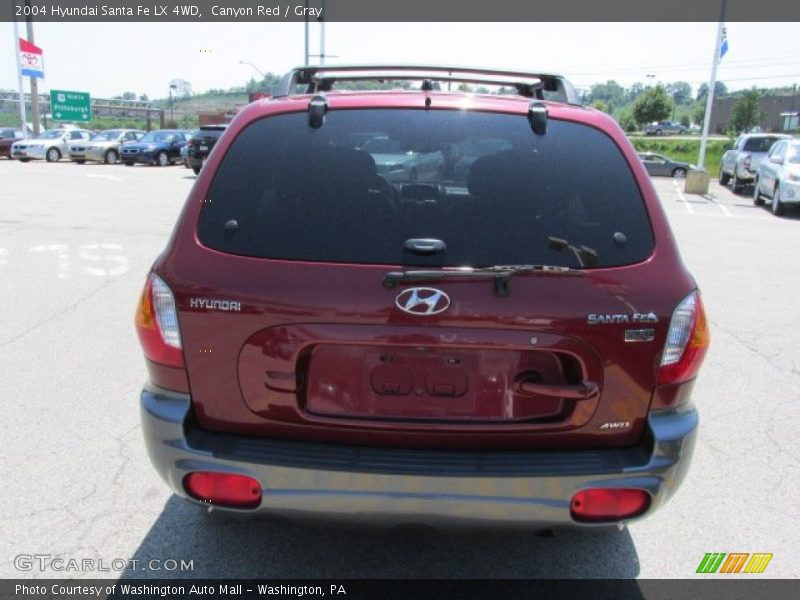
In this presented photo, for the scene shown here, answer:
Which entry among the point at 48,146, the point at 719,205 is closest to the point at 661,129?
the point at 719,205

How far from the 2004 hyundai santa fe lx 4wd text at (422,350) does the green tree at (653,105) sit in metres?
97.5

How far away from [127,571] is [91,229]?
31.4ft

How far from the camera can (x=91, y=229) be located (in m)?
11.2

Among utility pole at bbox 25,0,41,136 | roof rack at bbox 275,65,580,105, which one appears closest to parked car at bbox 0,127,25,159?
utility pole at bbox 25,0,41,136

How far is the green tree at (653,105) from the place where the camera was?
90625mm

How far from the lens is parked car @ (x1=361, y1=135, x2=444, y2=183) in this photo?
269cm

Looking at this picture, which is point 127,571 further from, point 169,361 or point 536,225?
point 536,225

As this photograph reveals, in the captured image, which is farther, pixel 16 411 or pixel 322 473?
pixel 16 411

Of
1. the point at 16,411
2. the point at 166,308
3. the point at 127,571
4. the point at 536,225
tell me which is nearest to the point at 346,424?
the point at 166,308

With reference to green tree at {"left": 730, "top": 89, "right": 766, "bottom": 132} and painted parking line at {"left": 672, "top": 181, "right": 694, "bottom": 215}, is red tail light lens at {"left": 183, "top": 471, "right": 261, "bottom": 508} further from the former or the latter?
green tree at {"left": 730, "top": 89, "right": 766, "bottom": 132}

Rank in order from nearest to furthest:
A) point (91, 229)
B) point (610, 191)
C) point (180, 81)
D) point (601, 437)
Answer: point (601, 437), point (610, 191), point (91, 229), point (180, 81)

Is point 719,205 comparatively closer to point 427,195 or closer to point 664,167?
point 427,195

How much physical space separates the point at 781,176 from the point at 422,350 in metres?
18.0

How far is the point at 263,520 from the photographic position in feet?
8.67
